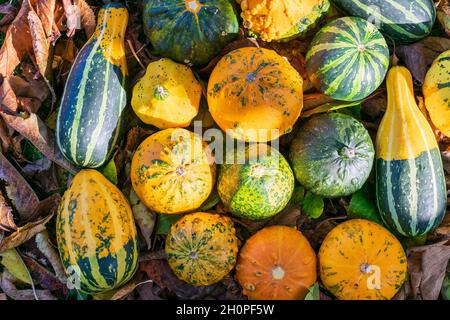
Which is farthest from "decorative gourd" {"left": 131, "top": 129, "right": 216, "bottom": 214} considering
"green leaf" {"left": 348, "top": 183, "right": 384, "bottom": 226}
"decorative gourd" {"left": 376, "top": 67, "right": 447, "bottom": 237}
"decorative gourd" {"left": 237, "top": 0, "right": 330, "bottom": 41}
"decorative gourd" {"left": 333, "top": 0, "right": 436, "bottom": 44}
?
"decorative gourd" {"left": 333, "top": 0, "right": 436, "bottom": 44}

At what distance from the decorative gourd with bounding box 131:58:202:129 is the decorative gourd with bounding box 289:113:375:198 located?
0.56m

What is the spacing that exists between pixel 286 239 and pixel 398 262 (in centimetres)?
52

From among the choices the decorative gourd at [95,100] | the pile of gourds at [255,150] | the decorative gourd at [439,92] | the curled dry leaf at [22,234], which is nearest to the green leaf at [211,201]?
the pile of gourds at [255,150]

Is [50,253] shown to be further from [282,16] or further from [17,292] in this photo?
[282,16]

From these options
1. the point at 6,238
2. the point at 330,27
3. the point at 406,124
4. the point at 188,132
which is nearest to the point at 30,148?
the point at 6,238

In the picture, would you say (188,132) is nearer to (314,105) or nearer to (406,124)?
(314,105)

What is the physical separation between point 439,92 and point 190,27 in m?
1.20

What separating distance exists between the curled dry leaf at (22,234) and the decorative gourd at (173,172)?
53 cm

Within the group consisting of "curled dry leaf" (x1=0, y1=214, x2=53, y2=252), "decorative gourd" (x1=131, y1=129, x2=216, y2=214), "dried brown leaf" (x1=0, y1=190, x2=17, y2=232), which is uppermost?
"decorative gourd" (x1=131, y1=129, x2=216, y2=214)

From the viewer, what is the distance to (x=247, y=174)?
7.70 feet

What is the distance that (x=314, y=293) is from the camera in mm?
2412

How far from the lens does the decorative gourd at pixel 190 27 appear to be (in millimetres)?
2455

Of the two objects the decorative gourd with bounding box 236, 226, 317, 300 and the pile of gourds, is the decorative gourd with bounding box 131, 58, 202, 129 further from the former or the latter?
the decorative gourd with bounding box 236, 226, 317, 300

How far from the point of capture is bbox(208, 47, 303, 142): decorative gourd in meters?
2.31
